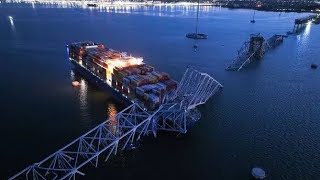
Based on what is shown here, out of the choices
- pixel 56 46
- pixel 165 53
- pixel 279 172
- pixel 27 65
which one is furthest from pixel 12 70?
pixel 279 172

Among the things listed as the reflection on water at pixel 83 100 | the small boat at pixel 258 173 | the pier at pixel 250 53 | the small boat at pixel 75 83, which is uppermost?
the pier at pixel 250 53

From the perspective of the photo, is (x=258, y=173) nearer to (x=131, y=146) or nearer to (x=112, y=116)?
(x=131, y=146)

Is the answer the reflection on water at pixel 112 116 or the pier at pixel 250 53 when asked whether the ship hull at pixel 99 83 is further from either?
the pier at pixel 250 53

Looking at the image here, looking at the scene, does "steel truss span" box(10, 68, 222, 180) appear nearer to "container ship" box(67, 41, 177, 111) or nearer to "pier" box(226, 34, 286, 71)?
"container ship" box(67, 41, 177, 111)

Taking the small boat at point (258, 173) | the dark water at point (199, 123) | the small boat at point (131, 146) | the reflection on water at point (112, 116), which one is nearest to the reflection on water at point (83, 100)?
the dark water at point (199, 123)

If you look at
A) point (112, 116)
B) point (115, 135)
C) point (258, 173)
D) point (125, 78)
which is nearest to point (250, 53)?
point (125, 78)

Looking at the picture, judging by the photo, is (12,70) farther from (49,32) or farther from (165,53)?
(49,32)
